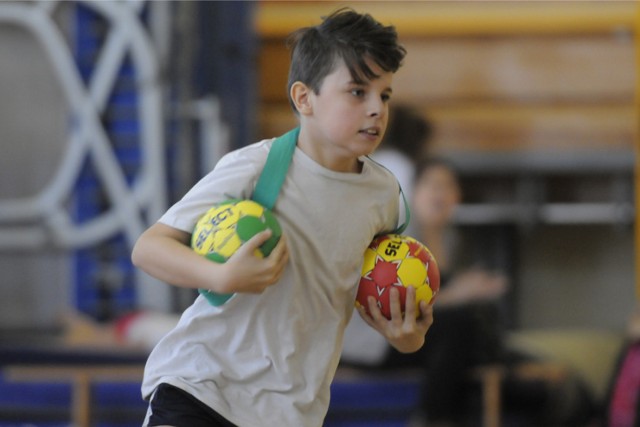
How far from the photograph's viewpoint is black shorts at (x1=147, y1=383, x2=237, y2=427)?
2.52 meters

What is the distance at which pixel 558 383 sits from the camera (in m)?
5.51

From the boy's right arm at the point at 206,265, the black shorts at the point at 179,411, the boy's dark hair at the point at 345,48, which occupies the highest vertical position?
the boy's dark hair at the point at 345,48

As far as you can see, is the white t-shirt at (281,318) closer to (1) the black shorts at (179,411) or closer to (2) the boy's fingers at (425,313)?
(1) the black shorts at (179,411)

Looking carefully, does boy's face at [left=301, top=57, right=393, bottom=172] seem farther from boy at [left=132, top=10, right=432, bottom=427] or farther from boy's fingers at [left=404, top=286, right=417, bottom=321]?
boy's fingers at [left=404, top=286, right=417, bottom=321]

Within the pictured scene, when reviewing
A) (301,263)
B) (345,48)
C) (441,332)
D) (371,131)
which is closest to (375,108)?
(371,131)

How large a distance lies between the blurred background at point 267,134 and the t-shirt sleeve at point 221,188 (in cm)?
316

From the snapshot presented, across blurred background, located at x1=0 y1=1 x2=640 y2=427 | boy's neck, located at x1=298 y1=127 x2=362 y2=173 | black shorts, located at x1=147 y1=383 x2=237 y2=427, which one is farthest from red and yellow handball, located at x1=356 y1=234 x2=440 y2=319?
blurred background, located at x1=0 y1=1 x2=640 y2=427

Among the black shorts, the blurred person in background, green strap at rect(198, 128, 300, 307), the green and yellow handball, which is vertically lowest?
the blurred person in background

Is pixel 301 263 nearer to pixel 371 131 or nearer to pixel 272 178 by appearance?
pixel 272 178

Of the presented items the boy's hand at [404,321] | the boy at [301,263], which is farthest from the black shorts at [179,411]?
the boy's hand at [404,321]

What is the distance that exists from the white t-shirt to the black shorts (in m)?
0.02

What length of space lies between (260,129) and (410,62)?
96 cm

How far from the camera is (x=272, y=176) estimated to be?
263cm

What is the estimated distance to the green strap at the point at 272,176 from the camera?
2.62 meters
